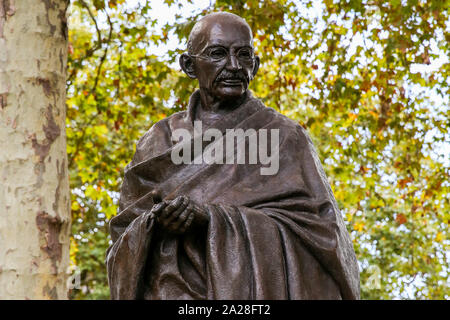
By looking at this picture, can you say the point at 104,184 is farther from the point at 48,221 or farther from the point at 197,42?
the point at 197,42

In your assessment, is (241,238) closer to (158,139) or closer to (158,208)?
(158,208)

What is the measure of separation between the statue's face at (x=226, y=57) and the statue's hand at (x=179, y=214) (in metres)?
0.74

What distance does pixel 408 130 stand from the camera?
13312 millimetres

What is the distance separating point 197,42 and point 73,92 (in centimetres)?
894

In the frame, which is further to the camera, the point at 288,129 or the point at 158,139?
the point at 158,139

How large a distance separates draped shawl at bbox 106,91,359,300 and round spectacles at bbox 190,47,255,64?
366 mm

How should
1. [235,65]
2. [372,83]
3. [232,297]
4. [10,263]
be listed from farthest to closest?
[372,83]
[10,263]
[235,65]
[232,297]

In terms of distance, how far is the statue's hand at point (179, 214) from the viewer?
3744 mm

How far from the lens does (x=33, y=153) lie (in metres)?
6.64

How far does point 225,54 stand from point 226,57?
21 millimetres

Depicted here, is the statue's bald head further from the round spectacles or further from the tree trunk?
the tree trunk

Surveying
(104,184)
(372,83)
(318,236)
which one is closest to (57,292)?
(318,236)

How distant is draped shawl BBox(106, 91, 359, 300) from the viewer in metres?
3.77

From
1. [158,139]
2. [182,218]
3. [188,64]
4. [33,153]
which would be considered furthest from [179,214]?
[33,153]
